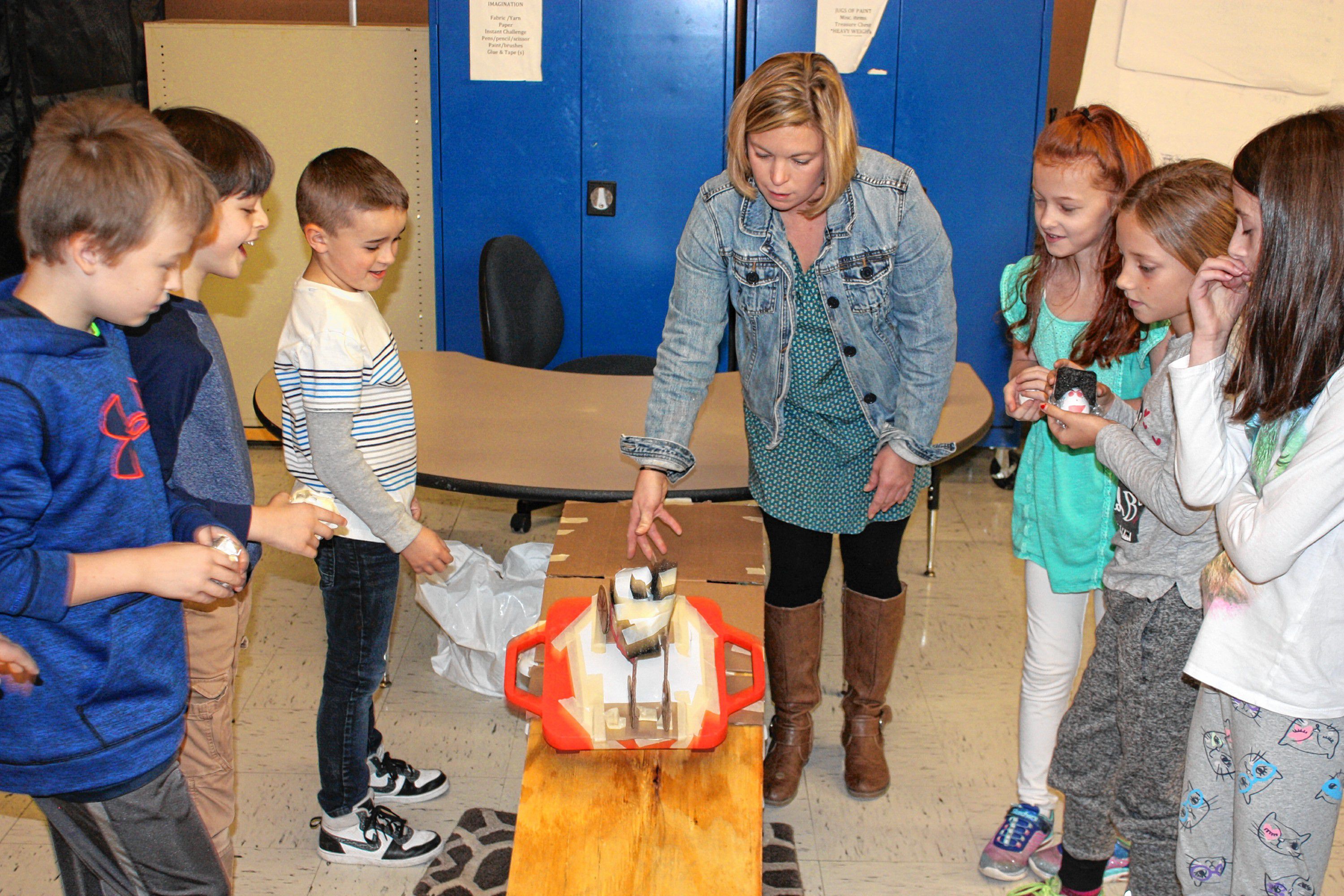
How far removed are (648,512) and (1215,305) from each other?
94cm

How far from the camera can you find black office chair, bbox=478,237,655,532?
3.36 metres

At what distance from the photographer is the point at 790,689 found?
2.22m

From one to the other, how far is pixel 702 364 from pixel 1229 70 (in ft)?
9.36

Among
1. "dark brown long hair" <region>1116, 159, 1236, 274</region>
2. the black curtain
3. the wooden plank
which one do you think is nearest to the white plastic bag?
the wooden plank

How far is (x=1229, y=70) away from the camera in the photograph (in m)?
3.76

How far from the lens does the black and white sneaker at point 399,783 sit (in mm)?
2273

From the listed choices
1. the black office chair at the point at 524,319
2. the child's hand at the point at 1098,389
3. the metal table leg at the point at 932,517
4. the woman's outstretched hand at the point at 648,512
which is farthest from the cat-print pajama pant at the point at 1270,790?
the black office chair at the point at 524,319

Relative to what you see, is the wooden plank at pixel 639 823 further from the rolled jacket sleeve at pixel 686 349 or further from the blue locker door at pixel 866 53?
the blue locker door at pixel 866 53

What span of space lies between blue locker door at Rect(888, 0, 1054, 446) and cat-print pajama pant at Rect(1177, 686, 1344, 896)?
8.37ft

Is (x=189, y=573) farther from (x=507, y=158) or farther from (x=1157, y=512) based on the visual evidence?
(x=507, y=158)

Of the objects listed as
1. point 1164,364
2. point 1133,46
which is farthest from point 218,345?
point 1133,46

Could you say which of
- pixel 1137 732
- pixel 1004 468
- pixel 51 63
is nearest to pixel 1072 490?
pixel 1137 732

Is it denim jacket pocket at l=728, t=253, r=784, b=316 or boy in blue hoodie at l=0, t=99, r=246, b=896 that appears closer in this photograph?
boy in blue hoodie at l=0, t=99, r=246, b=896

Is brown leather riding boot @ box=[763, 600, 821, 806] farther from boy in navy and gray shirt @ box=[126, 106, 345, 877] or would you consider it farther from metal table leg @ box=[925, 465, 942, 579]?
metal table leg @ box=[925, 465, 942, 579]
